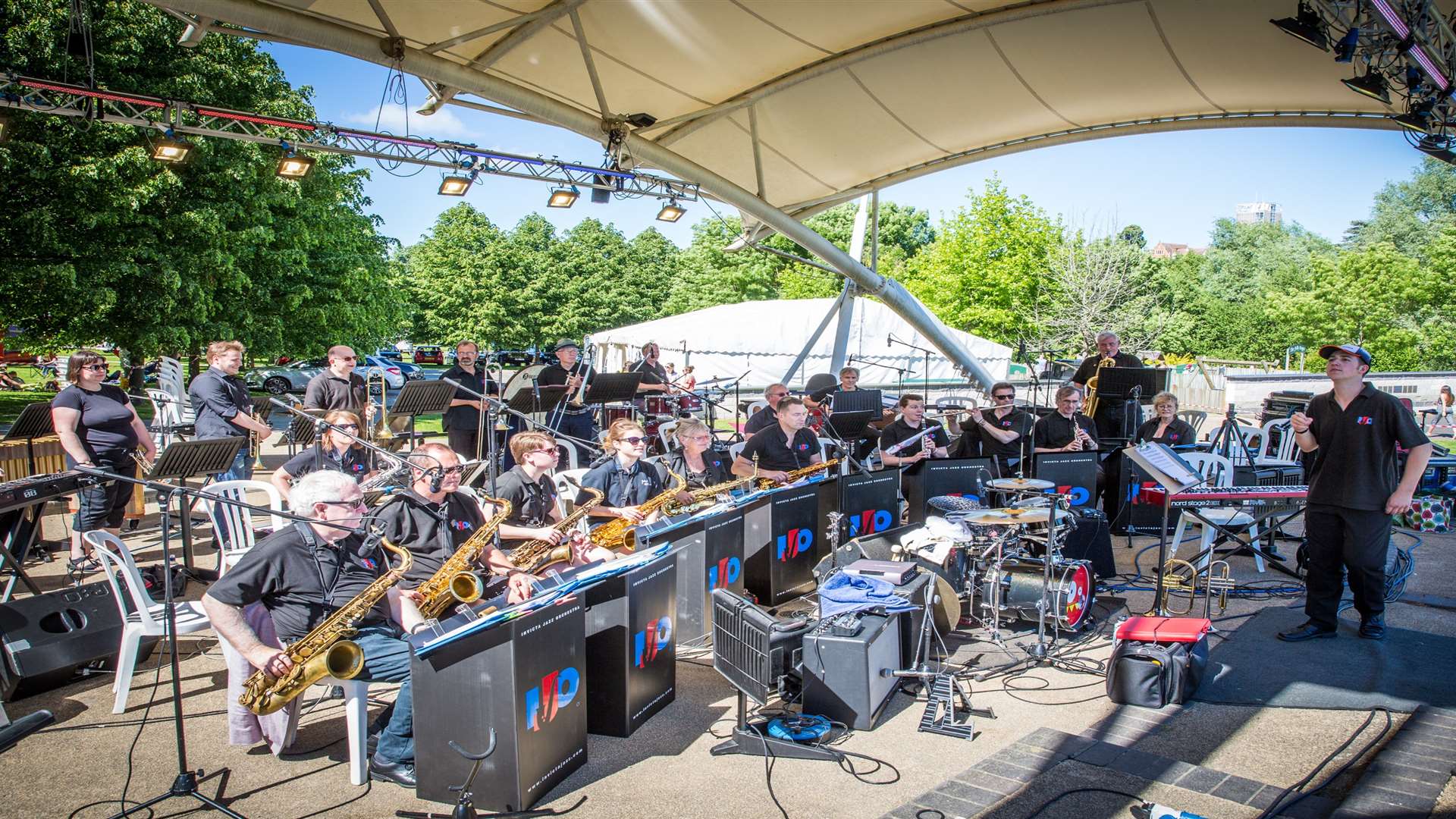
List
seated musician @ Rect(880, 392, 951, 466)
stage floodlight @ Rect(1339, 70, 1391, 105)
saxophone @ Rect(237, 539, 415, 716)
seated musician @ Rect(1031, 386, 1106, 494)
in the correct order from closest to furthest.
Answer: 1. saxophone @ Rect(237, 539, 415, 716)
2. stage floodlight @ Rect(1339, 70, 1391, 105)
3. seated musician @ Rect(880, 392, 951, 466)
4. seated musician @ Rect(1031, 386, 1106, 494)

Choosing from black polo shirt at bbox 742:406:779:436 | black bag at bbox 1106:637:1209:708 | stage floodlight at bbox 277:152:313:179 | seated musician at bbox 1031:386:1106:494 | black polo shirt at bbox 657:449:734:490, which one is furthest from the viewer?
stage floodlight at bbox 277:152:313:179

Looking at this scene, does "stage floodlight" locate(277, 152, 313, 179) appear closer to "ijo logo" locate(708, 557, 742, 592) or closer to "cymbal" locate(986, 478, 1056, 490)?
"ijo logo" locate(708, 557, 742, 592)

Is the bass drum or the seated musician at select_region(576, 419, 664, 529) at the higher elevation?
the seated musician at select_region(576, 419, 664, 529)

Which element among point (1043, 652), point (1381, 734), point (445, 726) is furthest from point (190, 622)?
point (1381, 734)

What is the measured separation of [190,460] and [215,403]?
1.25 metres

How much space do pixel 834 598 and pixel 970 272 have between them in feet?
85.6

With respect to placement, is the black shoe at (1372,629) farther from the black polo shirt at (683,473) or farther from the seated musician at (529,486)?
the seated musician at (529,486)

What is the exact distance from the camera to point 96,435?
22.1ft

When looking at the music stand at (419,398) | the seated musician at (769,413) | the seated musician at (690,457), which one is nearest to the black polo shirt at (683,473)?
the seated musician at (690,457)

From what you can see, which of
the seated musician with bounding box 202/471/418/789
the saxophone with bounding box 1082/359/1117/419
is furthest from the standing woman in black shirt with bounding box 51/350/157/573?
the saxophone with bounding box 1082/359/1117/419

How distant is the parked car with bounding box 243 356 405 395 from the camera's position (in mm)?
25344

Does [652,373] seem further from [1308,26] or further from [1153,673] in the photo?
[1153,673]

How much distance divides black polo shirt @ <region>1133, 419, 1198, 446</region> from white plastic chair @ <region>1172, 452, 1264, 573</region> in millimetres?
378

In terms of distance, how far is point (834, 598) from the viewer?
16.3 feet
